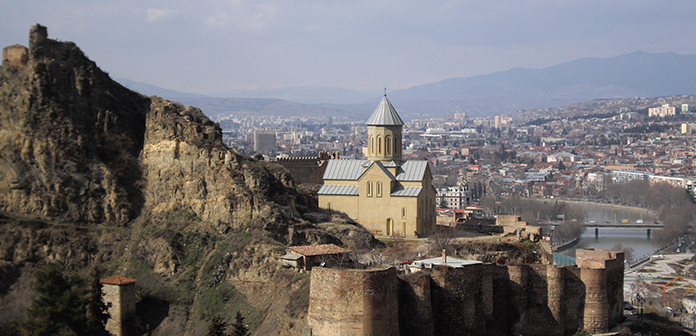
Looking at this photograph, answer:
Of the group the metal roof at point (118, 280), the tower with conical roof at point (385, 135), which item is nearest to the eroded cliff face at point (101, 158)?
the metal roof at point (118, 280)

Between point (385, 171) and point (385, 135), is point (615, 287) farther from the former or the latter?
point (385, 135)

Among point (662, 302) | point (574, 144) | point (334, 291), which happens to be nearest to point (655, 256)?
point (662, 302)

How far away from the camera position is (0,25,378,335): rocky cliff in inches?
979

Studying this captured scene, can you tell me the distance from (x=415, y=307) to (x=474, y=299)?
7.08 feet

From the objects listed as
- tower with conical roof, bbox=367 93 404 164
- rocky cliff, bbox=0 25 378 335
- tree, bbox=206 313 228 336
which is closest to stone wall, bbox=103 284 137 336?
rocky cliff, bbox=0 25 378 335

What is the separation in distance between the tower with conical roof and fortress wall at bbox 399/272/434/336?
12.9m

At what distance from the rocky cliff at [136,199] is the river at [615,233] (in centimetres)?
3763

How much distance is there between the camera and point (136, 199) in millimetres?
28859

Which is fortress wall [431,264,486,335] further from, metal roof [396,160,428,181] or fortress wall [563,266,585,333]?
metal roof [396,160,428,181]

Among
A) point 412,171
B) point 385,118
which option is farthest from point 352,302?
point 385,118

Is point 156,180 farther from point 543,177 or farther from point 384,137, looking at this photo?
point 543,177

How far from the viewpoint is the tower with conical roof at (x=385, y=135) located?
107 feet

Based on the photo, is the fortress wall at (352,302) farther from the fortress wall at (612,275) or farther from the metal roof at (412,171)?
the metal roof at (412,171)

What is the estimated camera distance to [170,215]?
27.8 m
